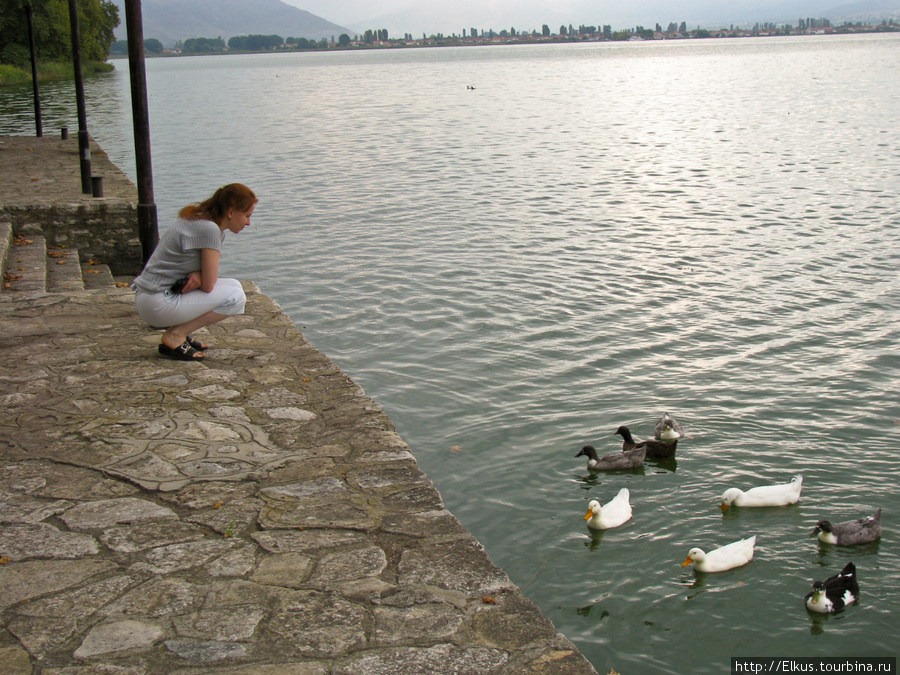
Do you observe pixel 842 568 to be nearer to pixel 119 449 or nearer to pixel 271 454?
pixel 271 454

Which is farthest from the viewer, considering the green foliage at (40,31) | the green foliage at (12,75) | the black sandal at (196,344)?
the green foliage at (12,75)

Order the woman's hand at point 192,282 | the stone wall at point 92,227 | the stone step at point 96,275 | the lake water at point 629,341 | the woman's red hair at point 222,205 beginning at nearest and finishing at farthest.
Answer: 1. the lake water at point 629,341
2. the woman's red hair at point 222,205
3. the woman's hand at point 192,282
4. the stone step at point 96,275
5. the stone wall at point 92,227

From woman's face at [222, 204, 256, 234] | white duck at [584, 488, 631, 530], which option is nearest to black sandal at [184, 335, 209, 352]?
woman's face at [222, 204, 256, 234]

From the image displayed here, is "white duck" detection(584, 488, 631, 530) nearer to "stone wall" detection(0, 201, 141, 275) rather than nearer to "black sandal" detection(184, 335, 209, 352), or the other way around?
"black sandal" detection(184, 335, 209, 352)

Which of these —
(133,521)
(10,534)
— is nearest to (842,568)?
(133,521)

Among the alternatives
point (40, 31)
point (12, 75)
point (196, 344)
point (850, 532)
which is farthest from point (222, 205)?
point (12, 75)

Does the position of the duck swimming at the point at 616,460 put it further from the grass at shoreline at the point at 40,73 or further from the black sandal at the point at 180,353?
the grass at shoreline at the point at 40,73

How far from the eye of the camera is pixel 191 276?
244 inches

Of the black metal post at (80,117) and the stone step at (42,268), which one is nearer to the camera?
the stone step at (42,268)

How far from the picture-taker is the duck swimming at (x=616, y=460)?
→ 22.8 ft

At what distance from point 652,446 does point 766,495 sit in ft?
3.51

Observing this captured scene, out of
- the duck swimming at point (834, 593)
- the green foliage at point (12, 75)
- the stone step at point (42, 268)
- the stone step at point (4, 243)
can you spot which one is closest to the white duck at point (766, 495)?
the duck swimming at point (834, 593)

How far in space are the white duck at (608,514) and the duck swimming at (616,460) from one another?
2.21ft

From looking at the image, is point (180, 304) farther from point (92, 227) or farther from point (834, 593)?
point (92, 227)
